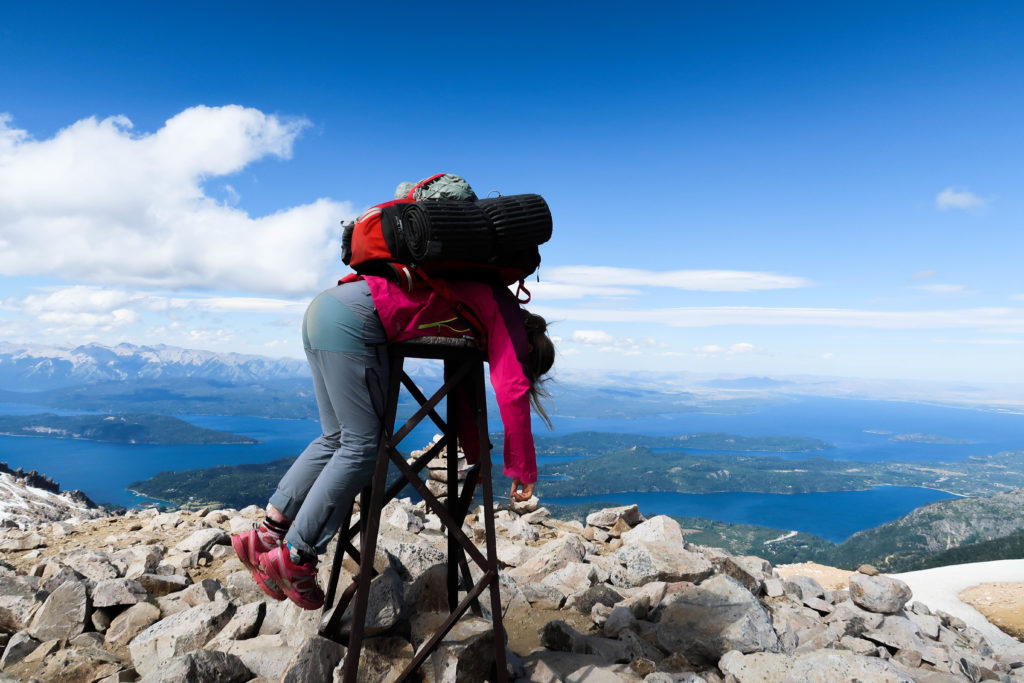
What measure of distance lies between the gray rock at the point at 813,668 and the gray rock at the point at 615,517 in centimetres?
657

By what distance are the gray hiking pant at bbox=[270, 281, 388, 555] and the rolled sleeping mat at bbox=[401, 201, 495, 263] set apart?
0.54m

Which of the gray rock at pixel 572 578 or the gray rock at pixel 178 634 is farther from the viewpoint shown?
the gray rock at pixel 572 578

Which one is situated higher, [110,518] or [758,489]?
[110,518]

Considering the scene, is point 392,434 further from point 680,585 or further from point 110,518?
point 110,518

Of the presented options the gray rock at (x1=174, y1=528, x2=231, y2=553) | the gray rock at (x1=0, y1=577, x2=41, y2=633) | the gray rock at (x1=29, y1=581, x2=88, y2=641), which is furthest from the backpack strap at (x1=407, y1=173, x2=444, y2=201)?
the gray rock at (x1=174, y1=528, x2=231, y2=553)

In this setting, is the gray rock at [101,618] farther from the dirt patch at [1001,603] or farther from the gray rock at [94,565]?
the dirt patch at [1001,603]

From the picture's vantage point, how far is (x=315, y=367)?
3938 mm

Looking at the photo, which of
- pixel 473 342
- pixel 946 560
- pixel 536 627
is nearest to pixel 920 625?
pixel 536 627

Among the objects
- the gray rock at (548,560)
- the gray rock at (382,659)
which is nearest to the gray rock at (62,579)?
the gray rock at (382,659)

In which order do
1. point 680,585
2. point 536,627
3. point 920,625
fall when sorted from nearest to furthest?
point 536,627 < point 680,585 < point 920,625

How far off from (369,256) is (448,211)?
0.66 metres

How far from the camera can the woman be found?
375 cm

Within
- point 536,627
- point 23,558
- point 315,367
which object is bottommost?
point 23,558

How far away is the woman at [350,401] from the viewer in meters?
3.75
